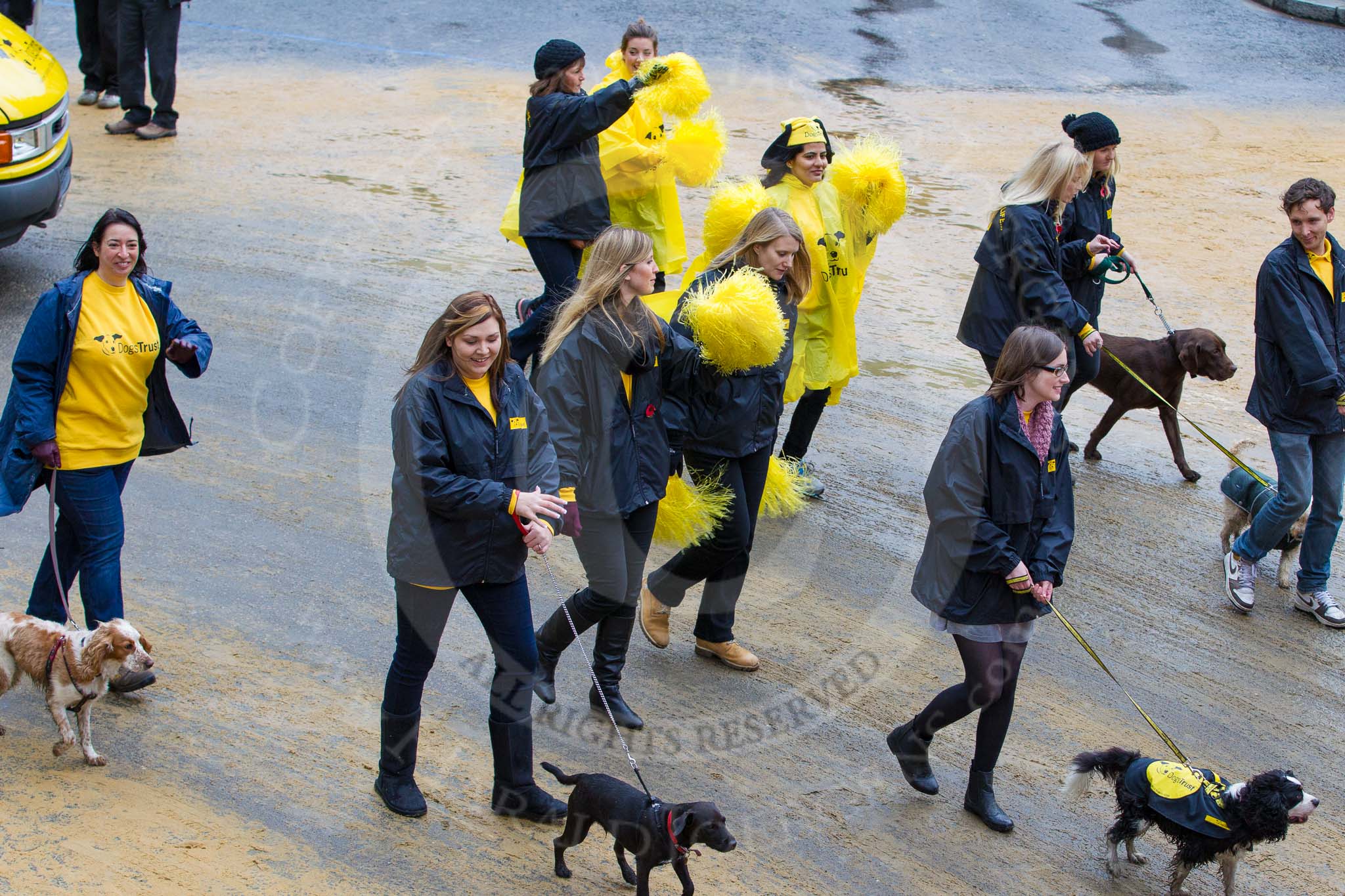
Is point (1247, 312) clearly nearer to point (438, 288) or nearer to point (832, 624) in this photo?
point (832, 624)

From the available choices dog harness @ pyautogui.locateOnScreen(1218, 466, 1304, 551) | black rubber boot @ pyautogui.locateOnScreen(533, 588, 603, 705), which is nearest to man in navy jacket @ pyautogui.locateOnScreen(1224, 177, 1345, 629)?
dog harness @ pyautogui.locateOnScreen(1218, 466, 1304, 551)

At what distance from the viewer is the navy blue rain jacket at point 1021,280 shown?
643cm

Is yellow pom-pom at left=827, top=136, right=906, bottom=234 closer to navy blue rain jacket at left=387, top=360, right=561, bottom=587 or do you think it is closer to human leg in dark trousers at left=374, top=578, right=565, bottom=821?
navy blue rain jacket at left=387, top=360, right=561, bottom=587

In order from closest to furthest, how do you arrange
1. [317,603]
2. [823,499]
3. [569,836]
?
[569,836]
[317,603]
[823,499]

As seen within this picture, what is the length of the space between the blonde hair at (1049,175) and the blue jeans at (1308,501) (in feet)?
5.45

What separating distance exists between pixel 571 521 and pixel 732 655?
54.4 inches

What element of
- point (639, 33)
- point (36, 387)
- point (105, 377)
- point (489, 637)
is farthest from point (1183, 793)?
point (639, 33)

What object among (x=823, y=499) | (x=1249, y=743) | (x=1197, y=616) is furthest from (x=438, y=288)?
(x=1249, y=743)

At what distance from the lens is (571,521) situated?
4504 mm

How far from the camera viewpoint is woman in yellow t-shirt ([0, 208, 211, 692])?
14.9 ft

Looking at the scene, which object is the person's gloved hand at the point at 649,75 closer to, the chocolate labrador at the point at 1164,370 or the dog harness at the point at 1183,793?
the chocolate labrador at the point at 1164,370

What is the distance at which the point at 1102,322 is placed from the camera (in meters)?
9.72

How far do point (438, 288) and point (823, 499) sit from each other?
3.87m

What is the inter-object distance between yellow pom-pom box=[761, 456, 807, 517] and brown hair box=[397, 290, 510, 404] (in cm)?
217
